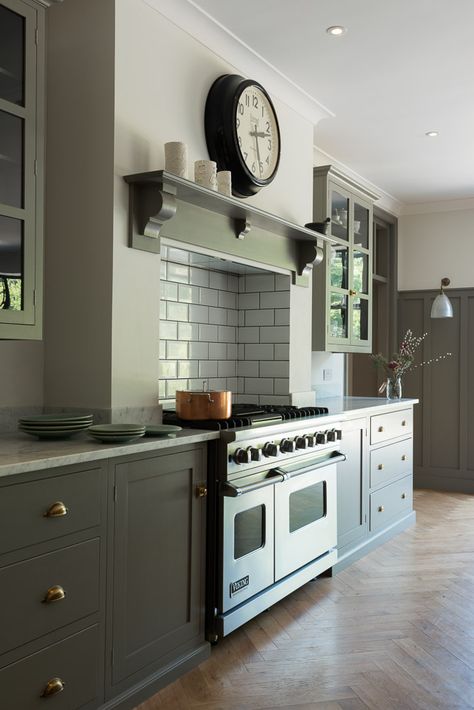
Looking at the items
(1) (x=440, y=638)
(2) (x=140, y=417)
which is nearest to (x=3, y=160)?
(2) (x=140, y=417)

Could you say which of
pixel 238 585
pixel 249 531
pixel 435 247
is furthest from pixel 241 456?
pixel 435 247

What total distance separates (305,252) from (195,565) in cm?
212

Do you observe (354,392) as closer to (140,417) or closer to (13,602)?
(140,417)

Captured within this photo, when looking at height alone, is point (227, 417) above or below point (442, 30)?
below

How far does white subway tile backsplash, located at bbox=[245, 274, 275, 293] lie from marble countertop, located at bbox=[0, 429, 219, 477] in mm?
1556

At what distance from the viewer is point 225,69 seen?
3.56 m

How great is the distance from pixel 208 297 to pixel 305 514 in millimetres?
1337

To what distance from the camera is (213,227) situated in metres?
3.34

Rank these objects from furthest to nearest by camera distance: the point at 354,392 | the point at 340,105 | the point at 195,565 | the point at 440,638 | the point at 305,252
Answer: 1. the point at 354,392
2. the point at 340,105
3. the point at 305,252
4. the point at 440,638
5. the point at 195,565

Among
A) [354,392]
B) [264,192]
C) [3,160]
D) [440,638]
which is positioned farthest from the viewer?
[354,392]

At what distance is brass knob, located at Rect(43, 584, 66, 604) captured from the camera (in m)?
2.02

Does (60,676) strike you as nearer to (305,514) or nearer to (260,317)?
(305,514)

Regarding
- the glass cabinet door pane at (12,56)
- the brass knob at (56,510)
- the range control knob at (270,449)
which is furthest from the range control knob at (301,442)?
the glass cabinet door pane at (12,56)

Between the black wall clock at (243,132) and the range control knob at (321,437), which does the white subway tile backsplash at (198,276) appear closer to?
the black wall clock at (243,132)
